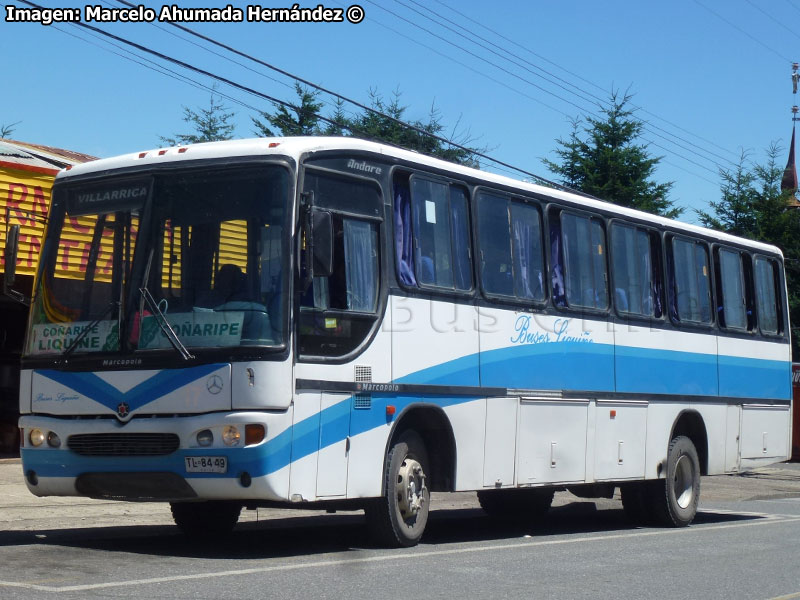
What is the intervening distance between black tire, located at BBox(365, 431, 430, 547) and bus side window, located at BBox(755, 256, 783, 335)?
8.14 meters

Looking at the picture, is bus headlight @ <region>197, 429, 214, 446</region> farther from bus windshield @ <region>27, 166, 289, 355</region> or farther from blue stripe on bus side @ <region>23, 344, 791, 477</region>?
bus windshield @ <region>27, 166, 289, 355</region>

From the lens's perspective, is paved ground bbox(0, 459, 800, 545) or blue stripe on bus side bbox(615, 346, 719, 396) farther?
blue stripe on bus side bbox(615, 346, 719, 396)

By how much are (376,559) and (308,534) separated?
2.91 metres

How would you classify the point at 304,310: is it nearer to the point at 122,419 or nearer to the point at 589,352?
the point at 122,419

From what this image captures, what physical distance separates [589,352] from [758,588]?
4.89m

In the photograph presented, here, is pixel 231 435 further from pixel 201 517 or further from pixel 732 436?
pixel 732 436

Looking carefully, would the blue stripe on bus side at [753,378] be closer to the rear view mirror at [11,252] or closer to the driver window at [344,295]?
the driver window at [344,295]

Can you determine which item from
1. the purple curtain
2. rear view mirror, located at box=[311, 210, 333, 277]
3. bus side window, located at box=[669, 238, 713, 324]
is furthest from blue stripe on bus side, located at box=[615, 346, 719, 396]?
rear view mirror, located at box=[311, 210, 333, 277]

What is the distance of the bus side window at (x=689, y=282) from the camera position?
16.0 m

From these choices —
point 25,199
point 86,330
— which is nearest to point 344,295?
point 86,330

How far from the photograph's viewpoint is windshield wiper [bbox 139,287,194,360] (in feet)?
32.6

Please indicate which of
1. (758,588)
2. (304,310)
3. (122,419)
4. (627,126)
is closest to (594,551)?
(758,588)

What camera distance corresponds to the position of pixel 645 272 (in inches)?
612

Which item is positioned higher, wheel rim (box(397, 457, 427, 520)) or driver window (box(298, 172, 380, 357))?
driver window (box(298, 172, 380, 357))
